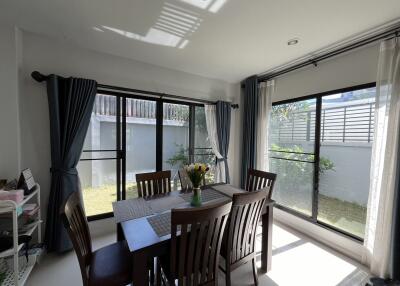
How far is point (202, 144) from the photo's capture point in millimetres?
3445

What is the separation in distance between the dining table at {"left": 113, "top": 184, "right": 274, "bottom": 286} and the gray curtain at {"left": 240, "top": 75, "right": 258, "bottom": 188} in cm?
120

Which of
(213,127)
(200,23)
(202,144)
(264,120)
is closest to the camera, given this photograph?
(200,23)

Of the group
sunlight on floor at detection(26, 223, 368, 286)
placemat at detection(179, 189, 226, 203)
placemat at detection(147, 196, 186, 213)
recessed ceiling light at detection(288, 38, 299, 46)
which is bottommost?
sunlight on floor at detection(26, 223, 368, 286)

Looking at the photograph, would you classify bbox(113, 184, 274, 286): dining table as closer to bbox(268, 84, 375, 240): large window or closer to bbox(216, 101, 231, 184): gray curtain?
bbox(216, 101, 231, 184): gray curtain

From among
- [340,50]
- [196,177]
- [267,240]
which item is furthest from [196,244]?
[340,50]

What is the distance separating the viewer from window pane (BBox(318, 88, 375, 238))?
216 centimetres

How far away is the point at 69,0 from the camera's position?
1.49m

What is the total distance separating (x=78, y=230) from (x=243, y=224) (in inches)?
49.0

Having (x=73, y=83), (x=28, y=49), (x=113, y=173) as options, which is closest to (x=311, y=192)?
(x=113, y=173)

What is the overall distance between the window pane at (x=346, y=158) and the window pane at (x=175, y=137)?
2.17m

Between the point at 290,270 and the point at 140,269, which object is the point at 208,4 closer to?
the point at 140,269

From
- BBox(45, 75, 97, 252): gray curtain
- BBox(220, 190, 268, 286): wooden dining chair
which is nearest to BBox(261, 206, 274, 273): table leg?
BBox(220, 190, 268, 286): wooden dining chair

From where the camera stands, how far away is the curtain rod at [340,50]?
5.88 feet

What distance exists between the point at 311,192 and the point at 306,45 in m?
2.06
